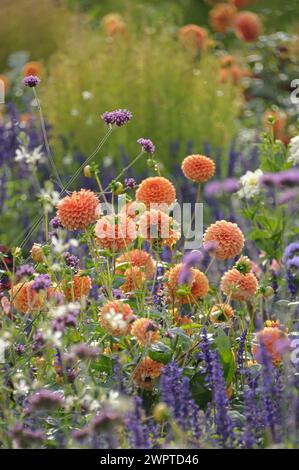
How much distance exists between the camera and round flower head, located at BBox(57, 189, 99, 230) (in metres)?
2.25

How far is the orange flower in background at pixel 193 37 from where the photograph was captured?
20.3 ft

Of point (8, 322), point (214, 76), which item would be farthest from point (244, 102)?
point (8, 322)

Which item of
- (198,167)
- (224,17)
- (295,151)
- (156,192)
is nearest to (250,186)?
(295,151)

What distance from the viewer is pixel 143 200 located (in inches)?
97.2

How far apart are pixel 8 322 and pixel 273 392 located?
2.25 feet

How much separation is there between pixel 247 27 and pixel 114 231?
517 centimetres

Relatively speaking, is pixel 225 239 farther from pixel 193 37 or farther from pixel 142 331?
pixel 193 37

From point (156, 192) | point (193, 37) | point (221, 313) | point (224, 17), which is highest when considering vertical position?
point (224, 17)

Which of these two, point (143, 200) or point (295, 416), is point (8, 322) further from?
point (295, 416)

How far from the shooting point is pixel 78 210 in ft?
7.37

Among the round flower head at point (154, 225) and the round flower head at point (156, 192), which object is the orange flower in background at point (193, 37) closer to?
the round flower head at point (156, 192)

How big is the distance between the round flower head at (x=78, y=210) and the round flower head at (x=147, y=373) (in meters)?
0.38

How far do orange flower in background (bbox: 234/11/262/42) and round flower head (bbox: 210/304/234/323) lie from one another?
Answer: 4947mm

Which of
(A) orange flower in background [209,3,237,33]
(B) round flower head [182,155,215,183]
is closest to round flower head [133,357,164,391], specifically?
(B) round flower head [182,155,215,183]
